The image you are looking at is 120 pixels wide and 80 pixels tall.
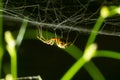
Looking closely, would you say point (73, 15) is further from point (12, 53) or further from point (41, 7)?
point (12, 53)

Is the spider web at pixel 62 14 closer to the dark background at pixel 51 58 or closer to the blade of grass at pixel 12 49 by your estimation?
the dark background at pixel 51 58

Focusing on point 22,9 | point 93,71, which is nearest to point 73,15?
point 22,9

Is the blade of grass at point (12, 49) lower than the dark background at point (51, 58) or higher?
lower

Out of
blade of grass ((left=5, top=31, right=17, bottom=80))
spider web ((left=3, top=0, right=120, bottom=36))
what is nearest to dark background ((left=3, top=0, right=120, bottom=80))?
spider web ((left=3, top=0, right=120, bottom=36))

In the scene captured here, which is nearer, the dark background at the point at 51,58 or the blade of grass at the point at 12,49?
the blade of grass at the point at 12,49

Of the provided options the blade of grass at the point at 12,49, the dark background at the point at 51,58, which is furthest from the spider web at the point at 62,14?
the blade of grass at the point at 12,49

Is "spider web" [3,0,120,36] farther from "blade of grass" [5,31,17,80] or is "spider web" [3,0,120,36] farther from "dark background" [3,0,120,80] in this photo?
"blade of grass" [5,31,17,80]

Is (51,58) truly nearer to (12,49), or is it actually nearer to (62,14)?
(62,14)

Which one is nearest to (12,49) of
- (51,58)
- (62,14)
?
(62,14)
